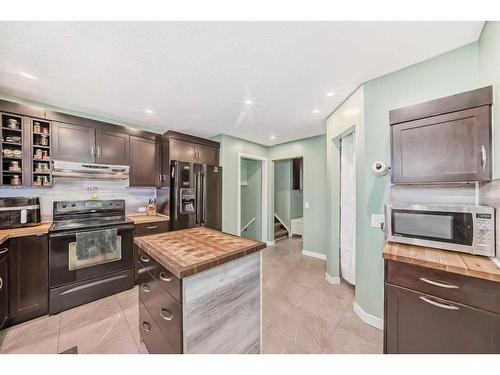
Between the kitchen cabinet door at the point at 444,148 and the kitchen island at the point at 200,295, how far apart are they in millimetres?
1361

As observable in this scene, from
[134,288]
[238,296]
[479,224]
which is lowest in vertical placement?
[134,288]

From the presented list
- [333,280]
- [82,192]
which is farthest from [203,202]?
[333,280]

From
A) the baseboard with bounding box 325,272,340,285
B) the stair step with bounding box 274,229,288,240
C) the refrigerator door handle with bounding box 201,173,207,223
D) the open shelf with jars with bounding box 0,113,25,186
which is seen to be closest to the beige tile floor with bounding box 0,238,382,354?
the baseboard with bounding box 325,272,340,285

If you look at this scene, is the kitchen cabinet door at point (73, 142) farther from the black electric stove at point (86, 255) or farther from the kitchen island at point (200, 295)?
the kitchen island at point (200, 295)

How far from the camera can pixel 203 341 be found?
1.06m

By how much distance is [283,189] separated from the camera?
5.39m

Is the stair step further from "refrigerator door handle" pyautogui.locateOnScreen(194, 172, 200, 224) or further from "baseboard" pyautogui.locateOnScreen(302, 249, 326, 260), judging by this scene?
"refrigerator door handle" pyautogui.locateOnScreen(194, 172, 200, 224)

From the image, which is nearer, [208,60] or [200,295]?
[200,295]

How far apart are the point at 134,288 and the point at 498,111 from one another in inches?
154

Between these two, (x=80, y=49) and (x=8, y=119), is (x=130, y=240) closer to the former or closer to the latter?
(x=8, y=119)

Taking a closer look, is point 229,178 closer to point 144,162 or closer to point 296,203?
point 144,162

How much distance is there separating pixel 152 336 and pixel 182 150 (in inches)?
104

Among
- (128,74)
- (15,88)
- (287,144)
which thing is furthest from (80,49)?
(287,144)

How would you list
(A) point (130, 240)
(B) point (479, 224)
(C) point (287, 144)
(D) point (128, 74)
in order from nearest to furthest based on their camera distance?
1. (B) point (479, 224)
2. (D) point (128, 74)
3. (A) point (130, 240)
4. (C) point (287, 144)
